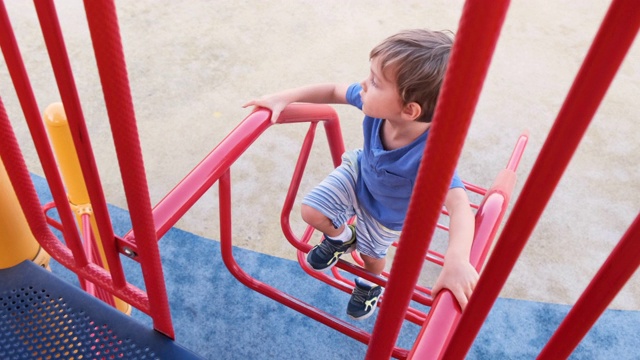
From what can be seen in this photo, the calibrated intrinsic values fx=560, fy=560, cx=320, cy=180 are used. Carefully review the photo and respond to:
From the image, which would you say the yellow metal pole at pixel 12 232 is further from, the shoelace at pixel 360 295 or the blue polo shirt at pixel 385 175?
the shoelace at pixel 360 295

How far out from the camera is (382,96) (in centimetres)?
105

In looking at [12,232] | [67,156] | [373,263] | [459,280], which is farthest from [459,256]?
[67,156]

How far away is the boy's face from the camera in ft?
3.40

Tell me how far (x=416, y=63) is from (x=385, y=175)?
0.28 metres

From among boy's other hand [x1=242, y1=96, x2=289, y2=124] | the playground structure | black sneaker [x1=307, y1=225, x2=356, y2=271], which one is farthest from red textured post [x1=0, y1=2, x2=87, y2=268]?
black sneaker [x1=307, y1=225, x2=356, y2=271]

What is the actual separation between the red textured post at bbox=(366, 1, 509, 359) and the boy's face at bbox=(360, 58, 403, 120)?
54 centimetres

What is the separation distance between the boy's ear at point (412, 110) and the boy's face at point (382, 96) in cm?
1

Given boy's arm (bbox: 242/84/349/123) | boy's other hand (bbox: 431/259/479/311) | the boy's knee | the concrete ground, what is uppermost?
boy's other hand (bbox: 431/259/479/311)

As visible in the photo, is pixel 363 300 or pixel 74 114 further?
pixel 363 300

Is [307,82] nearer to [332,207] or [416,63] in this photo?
[332,207]

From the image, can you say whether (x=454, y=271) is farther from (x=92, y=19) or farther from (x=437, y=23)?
(x=437, y=23)

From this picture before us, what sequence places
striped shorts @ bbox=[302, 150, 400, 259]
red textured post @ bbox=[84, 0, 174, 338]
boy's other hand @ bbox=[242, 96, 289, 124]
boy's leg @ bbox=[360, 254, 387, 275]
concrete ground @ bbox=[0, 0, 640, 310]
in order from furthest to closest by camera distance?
Answer: 1. concrete ground @ bbox=[0, 0, 640, 310]
2. boy's leg @ bbox=[360, 254, 387, 275]
3. striped shorts @ bbox=[302, 150, 400, 259]
4. boy's other hand @ bbox=[242, 96, 289, 124]
5. red textured post @ bbox=[84, 0, 174, 338]

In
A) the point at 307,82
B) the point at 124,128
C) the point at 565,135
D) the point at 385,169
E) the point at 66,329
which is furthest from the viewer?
the point at 307,82

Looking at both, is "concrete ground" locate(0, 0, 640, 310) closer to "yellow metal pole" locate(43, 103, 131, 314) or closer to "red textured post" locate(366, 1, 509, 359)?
"yellow metal pole" locate(43, 103, 131, 314)
